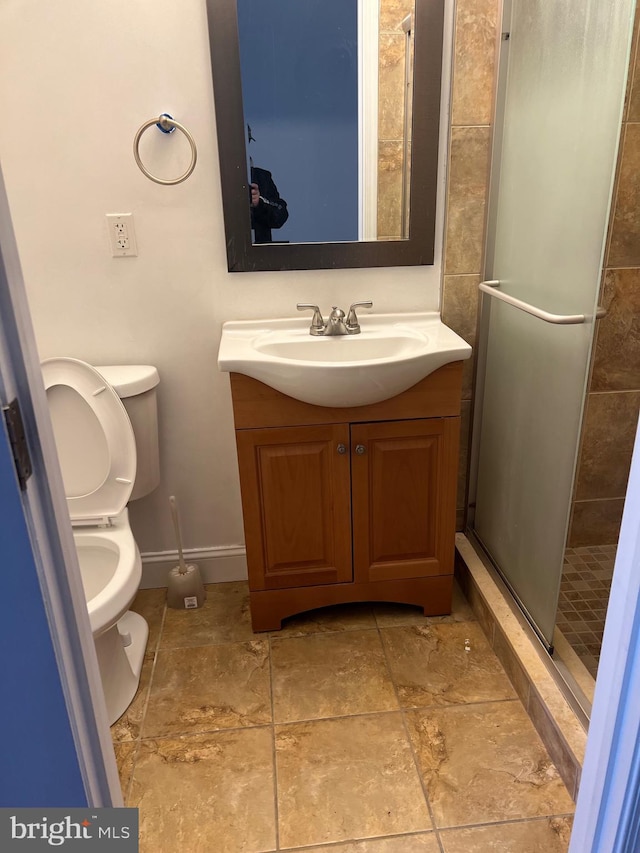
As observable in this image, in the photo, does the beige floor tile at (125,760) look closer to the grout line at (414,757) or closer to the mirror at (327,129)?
the grout line at (414,757)

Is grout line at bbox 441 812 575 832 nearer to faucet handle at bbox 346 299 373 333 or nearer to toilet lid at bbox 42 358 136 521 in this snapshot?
toilet lid at bbox 42 358 136 521

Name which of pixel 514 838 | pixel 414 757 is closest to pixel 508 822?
pixel 514 838

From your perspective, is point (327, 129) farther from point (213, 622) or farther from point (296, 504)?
point (213, 622)

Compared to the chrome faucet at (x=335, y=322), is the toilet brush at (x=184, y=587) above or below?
below

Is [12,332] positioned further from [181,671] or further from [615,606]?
[181,671]

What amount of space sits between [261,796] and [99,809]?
2.18 feet

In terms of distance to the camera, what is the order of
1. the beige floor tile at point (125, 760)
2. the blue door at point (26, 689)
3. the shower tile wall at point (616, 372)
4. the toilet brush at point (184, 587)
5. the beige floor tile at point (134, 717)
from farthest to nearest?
1. the toilet brush at point (184, 587)
2. the shower tile wall at point (616, 372)
3. the beige floor tile at point (134, 717)
4. the beige floor tile at point (125, 760)
5. the blue door at point (26, 689)

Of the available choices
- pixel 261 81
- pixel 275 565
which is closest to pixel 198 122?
pixel 261 81

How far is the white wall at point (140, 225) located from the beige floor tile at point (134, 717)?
0.53 meters

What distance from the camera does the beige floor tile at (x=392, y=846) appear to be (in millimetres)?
1313

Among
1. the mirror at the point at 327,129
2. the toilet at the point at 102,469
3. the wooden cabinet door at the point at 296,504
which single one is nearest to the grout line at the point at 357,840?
the toilet at the point at 102,469

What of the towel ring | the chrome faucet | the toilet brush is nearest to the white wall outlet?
the towel ring

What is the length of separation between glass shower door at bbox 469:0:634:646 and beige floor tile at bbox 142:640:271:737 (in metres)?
0.77

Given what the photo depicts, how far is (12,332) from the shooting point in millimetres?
661
